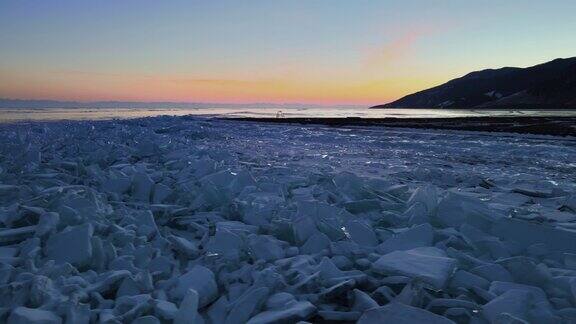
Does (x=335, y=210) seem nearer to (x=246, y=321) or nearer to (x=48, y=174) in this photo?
(x=246, y=321)

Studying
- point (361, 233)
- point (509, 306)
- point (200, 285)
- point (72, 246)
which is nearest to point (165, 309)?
point (200, 285)

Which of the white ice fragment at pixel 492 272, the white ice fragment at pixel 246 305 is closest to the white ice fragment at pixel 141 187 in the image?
the white ice fragment at pixel 246 305

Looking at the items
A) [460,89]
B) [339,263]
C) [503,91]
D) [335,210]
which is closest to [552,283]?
[339,263]

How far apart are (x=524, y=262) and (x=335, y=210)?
137 centimetres

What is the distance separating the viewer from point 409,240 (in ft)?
8.89

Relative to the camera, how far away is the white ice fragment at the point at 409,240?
265 cm

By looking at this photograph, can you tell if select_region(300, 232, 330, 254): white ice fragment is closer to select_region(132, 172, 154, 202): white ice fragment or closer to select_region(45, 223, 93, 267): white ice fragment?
select_region(45, 223, 93, 267): white ice fragment

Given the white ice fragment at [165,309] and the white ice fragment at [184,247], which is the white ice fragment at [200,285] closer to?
the white ice fragment at [165,309]

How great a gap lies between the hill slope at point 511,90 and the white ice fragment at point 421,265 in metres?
78.0

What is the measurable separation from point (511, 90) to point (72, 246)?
389 ft

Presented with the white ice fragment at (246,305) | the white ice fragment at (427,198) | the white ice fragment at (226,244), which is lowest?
the white ice fragment at (246,305)

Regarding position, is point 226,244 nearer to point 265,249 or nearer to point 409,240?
point 265,249

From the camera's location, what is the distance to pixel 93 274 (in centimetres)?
224

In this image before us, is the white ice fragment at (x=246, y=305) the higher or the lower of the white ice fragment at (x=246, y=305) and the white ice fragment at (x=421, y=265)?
the lower
